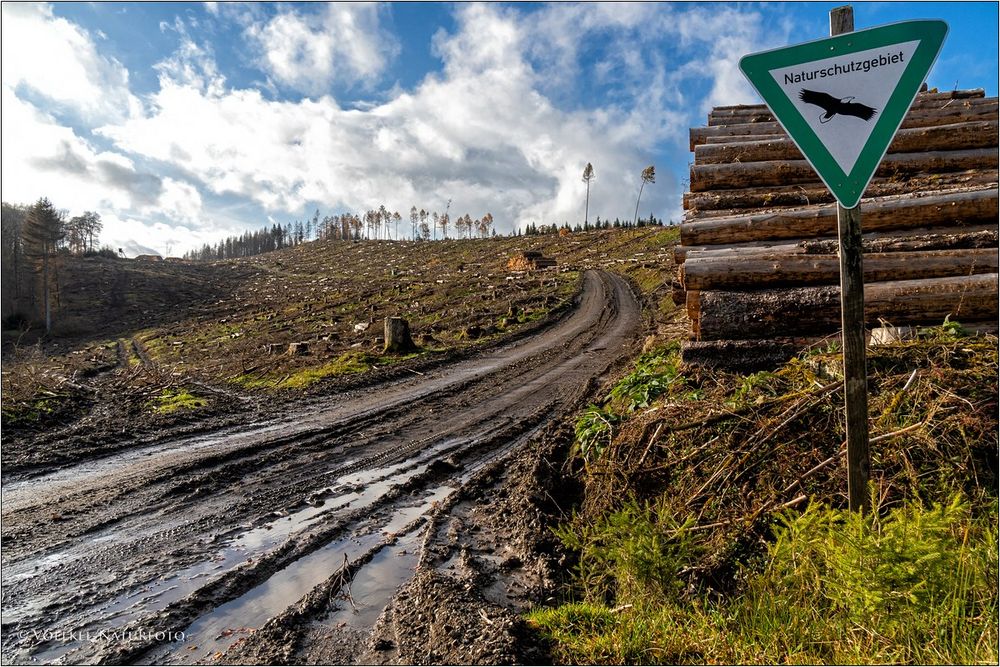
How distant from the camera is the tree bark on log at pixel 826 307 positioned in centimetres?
475

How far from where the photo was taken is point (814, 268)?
5.35 metres

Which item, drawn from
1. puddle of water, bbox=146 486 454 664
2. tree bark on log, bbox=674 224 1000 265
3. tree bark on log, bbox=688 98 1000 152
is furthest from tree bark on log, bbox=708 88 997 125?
puddle of water, bbox=146 486 454 664

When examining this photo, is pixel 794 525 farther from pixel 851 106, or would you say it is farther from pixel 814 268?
pixel 814 268

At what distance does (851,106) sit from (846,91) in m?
0.07

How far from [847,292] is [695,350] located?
9.39 ft

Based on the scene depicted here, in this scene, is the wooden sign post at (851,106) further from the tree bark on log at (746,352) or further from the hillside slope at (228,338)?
the hillside slope at (228,338)

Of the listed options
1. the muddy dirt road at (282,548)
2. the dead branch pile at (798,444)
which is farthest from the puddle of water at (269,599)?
the dead branch pile at (798,444)

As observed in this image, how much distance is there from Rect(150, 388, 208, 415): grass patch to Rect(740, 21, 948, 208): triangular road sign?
9234 millimetres

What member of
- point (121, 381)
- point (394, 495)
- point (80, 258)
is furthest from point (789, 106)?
point (80, 258)

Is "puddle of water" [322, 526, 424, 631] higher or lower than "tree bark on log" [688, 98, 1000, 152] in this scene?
lower

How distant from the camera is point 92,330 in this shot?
3434 cm

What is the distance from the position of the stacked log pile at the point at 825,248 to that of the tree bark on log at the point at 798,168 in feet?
0.05

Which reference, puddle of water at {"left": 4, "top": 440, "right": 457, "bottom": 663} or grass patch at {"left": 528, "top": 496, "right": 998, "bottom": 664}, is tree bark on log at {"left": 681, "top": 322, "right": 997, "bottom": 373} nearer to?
grass patch at {"left": 528, "top": 496, "right": 998, "bottom": 664}

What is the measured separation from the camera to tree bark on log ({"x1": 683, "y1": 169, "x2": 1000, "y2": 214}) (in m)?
6.07
